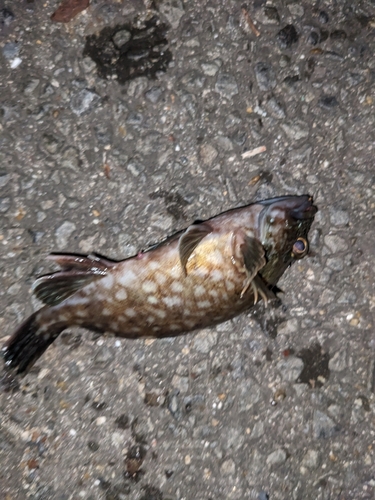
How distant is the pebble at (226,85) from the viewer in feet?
12.9

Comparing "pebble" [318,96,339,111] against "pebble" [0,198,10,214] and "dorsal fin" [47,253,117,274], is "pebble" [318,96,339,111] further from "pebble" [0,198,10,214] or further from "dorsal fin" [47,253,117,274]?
"pebble" [0,198,10,214]

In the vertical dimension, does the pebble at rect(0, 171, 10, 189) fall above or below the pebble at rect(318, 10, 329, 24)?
below

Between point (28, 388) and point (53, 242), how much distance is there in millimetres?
1136

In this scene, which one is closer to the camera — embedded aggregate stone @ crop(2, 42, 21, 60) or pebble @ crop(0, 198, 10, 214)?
pebble @ crop(0, 198, 10, 214)

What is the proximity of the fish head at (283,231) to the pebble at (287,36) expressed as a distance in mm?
1433

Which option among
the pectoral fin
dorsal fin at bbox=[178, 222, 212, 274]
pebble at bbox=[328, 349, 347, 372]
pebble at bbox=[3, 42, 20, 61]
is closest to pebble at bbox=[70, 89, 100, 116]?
pebble at bbox=[3, 42, 20, 61]

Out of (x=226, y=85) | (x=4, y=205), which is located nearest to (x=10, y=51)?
(x=4, y=205)

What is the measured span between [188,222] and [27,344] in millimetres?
1533

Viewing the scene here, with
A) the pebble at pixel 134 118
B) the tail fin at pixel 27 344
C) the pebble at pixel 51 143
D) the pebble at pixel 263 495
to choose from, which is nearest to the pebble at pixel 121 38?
the pebble at pixel 134 118

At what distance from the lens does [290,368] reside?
150 inches

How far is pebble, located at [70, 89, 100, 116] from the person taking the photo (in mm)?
3840

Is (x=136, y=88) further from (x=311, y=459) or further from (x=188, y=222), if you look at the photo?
(x=311, y=459)

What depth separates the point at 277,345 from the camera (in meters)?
3.83

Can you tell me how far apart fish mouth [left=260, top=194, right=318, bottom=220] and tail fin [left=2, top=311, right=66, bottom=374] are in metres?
1.81
